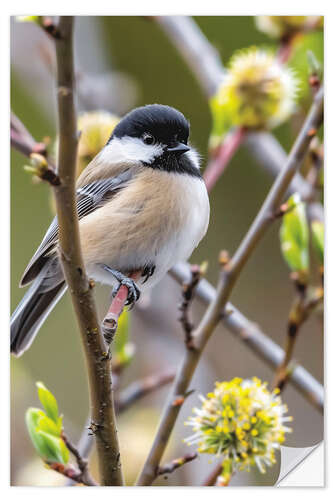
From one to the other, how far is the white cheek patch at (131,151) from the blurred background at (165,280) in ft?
0.44

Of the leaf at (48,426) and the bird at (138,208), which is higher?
the bird at (138,208)

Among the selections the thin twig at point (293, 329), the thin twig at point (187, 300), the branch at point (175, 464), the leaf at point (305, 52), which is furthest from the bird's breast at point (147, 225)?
the leaf at point (305, 52)

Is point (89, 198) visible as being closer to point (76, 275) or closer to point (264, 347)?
point (76, 275)

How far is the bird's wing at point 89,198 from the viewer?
3.98 feet

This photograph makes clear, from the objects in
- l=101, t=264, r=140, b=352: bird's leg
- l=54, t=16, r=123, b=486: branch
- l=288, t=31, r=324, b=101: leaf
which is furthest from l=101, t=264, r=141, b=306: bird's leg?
l=288, t=31, r=324, b=101: leaf

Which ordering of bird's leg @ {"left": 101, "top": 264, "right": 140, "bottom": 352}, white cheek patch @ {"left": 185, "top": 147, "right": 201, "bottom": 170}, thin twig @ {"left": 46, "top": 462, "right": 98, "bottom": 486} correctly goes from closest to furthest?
bird's leg @ {"left": 101, "top": 264, "right": 140, "bottom": 352} → thin twig @ {"left": 46, "top": 462, "right": 98, "bottom": 486} → white cheek patch @ {"left": 185, "top": 147, "right": 201, "bottom": 170}

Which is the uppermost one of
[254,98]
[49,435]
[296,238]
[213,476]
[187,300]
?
[254,98]

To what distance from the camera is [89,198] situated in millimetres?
1228

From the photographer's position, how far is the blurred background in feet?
4.38

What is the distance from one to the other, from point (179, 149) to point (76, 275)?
43 centimetres

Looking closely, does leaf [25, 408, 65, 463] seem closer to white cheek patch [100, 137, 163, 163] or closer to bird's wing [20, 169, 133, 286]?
bird's wing [20, 169, 133, 286]

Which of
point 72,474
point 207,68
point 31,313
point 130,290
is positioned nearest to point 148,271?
point 130,290

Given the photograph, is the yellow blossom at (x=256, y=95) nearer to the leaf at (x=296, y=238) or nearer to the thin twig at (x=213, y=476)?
the leaf at (x=296, y=238)
